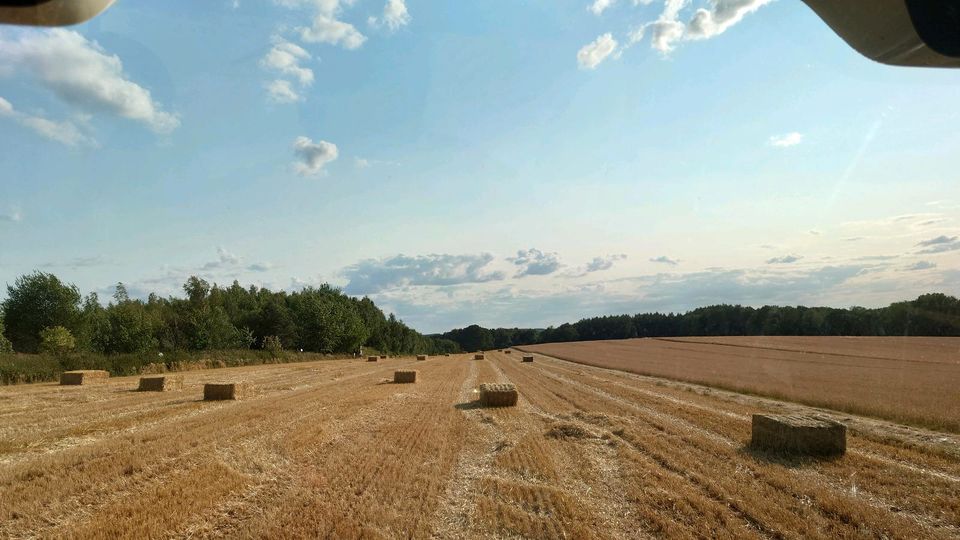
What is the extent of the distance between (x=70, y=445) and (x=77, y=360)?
29.4m

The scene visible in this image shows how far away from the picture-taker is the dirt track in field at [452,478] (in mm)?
7570

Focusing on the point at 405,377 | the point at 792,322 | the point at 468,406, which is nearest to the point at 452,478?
the point at 468,406

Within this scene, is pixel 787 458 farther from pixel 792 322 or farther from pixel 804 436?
pixel 792 322

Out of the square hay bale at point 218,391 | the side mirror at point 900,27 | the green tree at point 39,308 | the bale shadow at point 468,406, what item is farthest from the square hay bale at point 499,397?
the green tree at point 39,308

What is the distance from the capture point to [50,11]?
2.14 m

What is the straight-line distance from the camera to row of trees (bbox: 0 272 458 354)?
62.7 m

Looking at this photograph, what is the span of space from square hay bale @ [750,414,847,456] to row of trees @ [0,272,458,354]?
186 feet

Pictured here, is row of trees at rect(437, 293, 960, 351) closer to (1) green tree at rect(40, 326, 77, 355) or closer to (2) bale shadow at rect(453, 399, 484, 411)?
(2) bale shadow at rect(453, 399, 484, 411)

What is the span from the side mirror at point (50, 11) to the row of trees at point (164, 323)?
190ft

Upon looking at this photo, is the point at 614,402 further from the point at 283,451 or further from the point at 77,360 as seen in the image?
the point at 77,360

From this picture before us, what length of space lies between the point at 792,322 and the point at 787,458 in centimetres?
12798

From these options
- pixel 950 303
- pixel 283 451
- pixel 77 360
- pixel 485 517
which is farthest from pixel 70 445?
pixel 950 303

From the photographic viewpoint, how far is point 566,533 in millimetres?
7289

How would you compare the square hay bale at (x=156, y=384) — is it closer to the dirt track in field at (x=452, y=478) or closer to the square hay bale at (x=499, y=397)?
the dirt track in field at (x=452, y=478)
